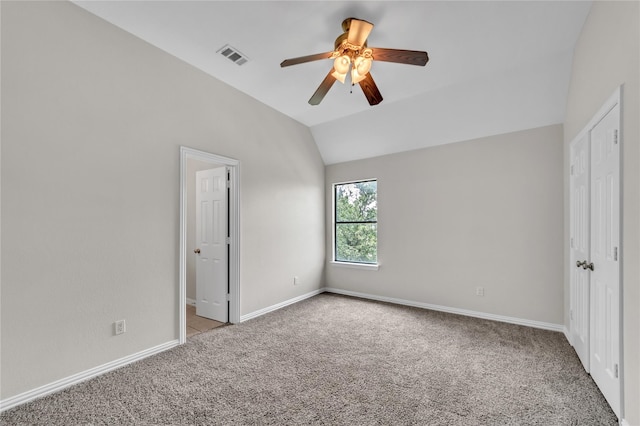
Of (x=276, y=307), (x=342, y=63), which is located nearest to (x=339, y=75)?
(x=342, y=63)

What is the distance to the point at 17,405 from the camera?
79.4 inches

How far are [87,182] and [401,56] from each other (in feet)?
8.85

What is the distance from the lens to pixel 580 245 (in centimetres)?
262

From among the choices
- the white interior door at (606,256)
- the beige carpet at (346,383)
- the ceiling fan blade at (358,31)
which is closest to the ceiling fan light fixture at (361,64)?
the ceiling fan blade at (358,31)

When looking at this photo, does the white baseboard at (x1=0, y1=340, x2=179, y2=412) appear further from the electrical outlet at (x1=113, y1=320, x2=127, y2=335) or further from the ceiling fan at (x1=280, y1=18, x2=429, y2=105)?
the ceiling fan at (x1=280, y1=18, x2=429, y2=105)

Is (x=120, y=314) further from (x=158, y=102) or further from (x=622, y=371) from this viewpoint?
(x=622, y=371)

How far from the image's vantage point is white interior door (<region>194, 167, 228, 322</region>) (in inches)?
148

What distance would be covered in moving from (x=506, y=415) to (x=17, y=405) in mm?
3330

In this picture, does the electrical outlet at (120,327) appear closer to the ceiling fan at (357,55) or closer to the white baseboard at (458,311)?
the ceiling fan at (357,55)

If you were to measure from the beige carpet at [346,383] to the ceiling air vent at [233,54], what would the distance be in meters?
2.97

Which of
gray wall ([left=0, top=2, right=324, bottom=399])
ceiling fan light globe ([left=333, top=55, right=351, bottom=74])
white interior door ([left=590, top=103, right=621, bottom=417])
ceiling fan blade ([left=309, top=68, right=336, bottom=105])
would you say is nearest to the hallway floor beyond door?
gray wall ([left=0, top=2, right=324, bottom=399])

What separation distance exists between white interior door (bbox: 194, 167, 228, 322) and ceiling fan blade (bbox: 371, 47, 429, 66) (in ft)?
7.72

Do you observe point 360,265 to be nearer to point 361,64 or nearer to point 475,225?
point 475,225

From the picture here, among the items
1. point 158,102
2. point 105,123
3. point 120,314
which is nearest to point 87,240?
point 120,314
